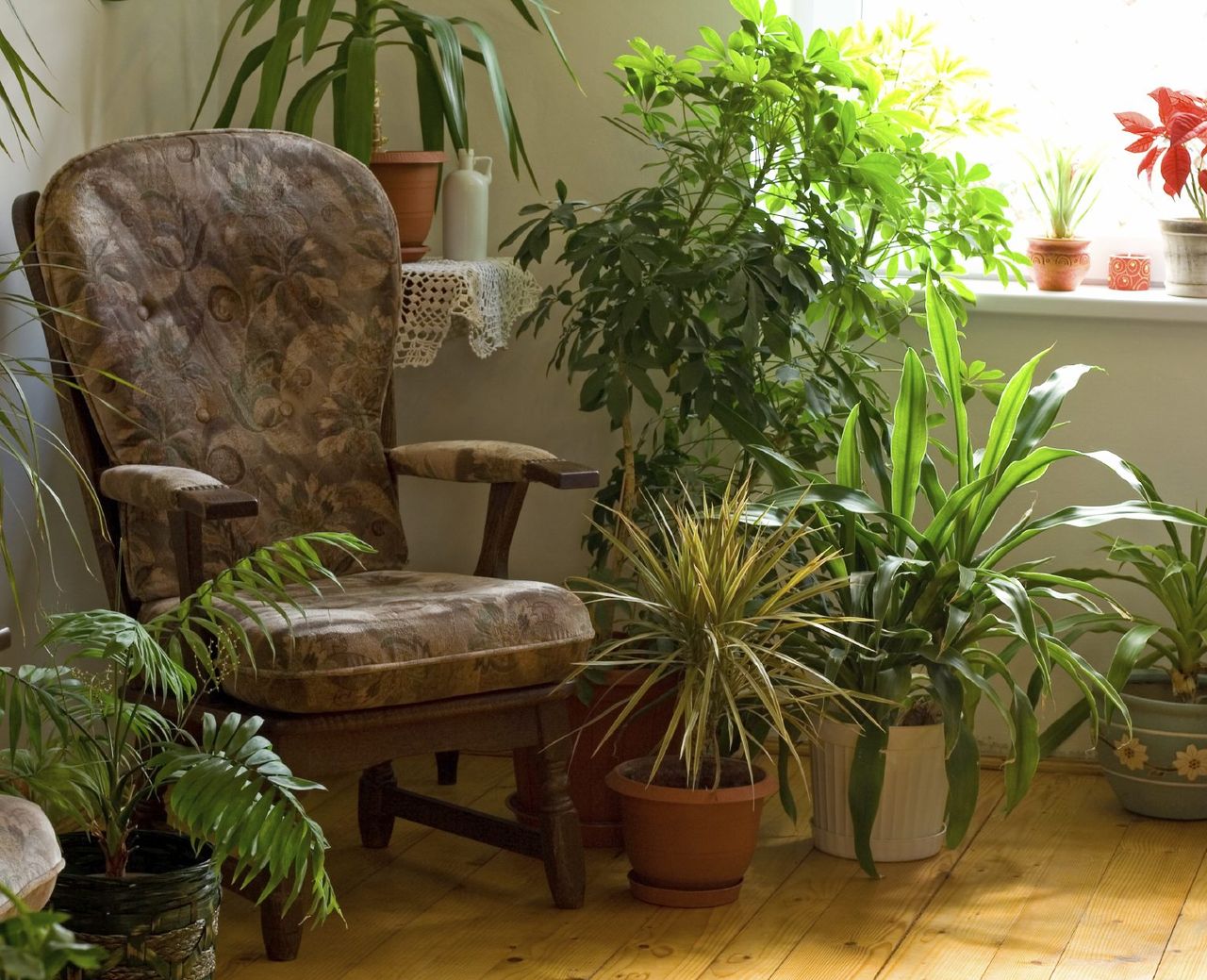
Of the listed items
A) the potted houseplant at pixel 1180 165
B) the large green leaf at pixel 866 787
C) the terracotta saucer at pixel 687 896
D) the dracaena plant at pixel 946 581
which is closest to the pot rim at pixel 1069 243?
the potted houseplant at pixel 1180 165

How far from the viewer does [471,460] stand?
248cm

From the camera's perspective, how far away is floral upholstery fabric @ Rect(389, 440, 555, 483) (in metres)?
2.44

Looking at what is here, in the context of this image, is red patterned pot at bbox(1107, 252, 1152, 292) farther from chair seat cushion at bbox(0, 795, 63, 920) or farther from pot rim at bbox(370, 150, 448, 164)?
chair seat cushion at bbox(0, 795, 63, 920)

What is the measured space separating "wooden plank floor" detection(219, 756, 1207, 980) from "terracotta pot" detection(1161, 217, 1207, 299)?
975 millimetres

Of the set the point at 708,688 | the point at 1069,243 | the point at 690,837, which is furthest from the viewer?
the point at 1069,243

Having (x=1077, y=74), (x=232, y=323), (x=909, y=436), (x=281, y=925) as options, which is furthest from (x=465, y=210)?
(x=281, y=925)

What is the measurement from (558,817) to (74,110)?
1438 mm

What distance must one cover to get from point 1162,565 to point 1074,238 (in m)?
0.69

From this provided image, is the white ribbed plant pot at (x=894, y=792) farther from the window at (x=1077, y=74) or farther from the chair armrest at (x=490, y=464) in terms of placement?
the window at (x=1077, y=74)

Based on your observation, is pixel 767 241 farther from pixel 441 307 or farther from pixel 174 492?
pixel 174 492

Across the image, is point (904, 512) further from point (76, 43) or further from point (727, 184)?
point (76, 43)

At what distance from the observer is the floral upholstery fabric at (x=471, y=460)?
7.99 feet

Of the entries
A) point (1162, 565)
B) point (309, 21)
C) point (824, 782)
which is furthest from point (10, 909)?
point (1162, 565)

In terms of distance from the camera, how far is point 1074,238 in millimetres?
3037
